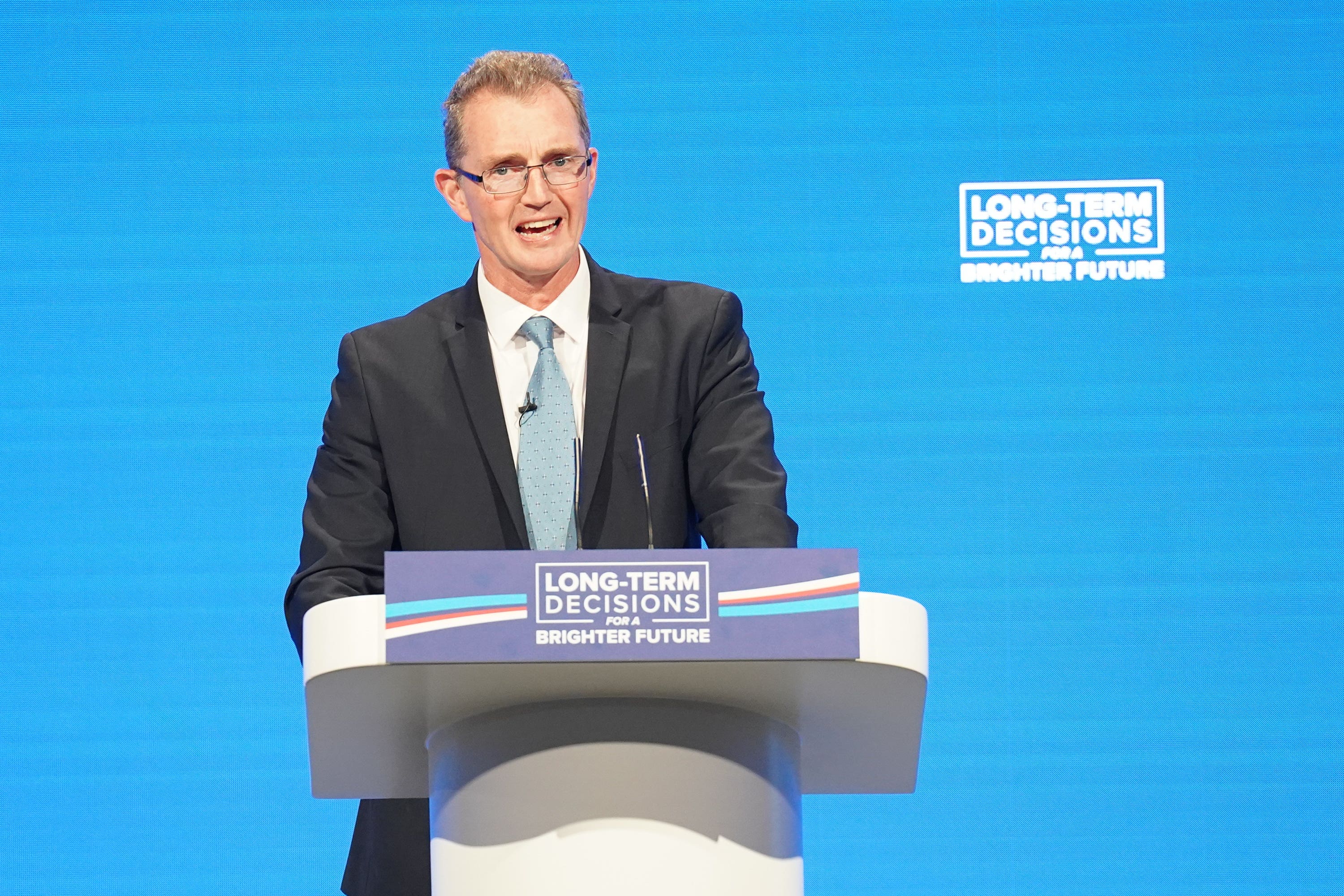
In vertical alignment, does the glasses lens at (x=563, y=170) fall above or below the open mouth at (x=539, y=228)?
above

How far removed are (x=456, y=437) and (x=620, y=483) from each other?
195 millimetres

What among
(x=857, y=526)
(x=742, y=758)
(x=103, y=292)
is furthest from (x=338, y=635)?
(x=103, y=292)

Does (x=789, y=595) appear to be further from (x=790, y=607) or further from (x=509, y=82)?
(x=509, y=82)

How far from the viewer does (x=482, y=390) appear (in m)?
2.00

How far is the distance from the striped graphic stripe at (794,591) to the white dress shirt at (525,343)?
70cm

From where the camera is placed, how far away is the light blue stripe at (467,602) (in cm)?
128

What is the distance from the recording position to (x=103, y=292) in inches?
121

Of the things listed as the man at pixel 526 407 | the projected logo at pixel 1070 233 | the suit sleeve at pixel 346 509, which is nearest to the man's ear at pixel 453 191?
the man at pixel 526 407

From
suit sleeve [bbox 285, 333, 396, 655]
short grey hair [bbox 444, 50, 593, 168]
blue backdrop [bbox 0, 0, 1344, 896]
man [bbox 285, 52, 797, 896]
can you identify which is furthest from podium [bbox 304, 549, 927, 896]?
blue backdrop [bbox 0, 0, 1344, 896]

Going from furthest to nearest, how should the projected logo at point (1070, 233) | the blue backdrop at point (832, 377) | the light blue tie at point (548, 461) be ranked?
the projected logo at point (1070, 233), the blue backdrop at point (832, 377), the light blue tie at point (548, 461)

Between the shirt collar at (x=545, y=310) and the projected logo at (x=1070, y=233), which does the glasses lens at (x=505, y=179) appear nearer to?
the shirt collar at (x=545, y=310)

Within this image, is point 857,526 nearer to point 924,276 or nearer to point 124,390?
point 924,276

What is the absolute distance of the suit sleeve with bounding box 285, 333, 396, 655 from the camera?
5.85ft

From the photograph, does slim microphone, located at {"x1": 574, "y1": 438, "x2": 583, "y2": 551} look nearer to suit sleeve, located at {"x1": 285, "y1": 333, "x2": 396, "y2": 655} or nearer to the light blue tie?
the light blue tie
